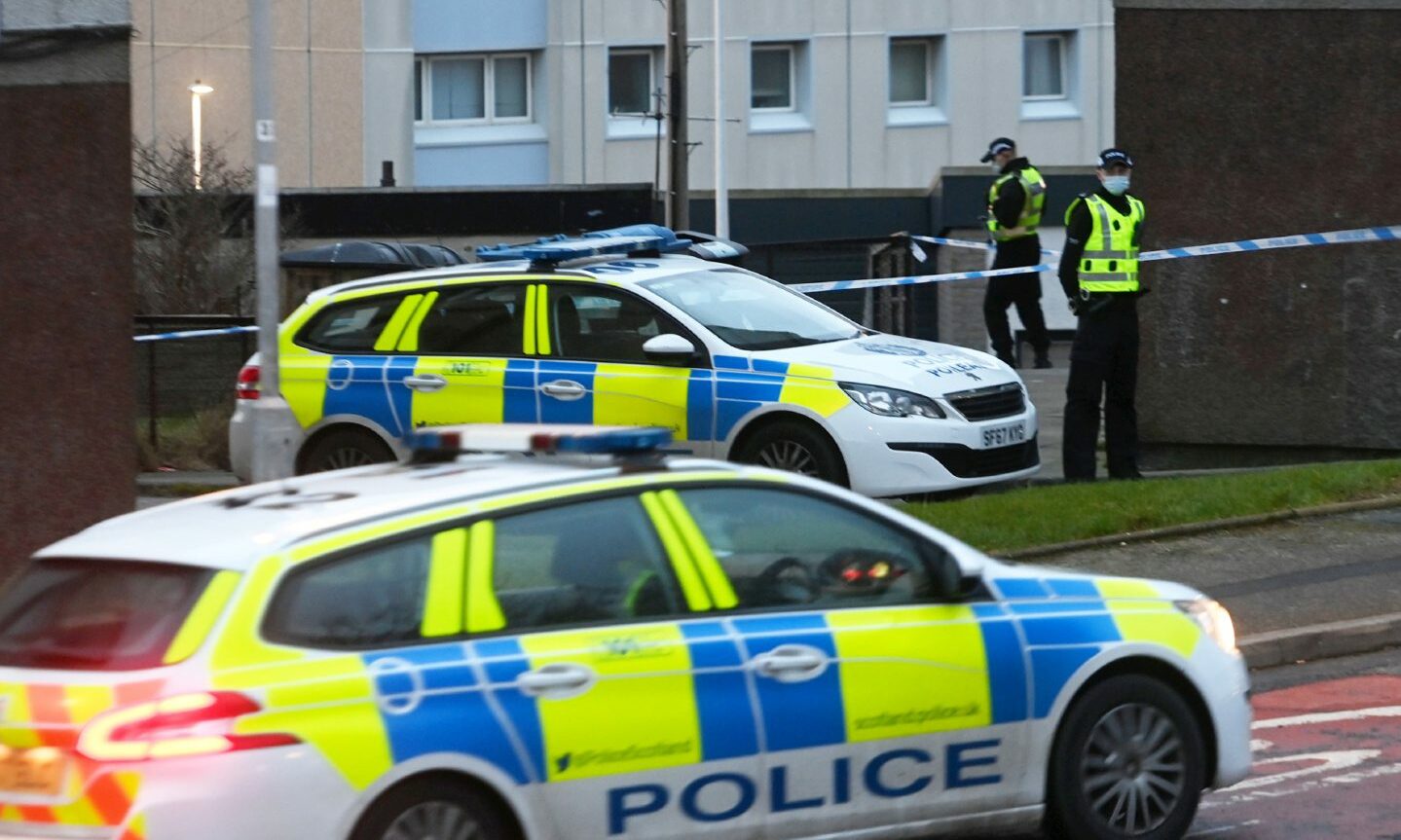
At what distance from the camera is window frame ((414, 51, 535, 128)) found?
129ft

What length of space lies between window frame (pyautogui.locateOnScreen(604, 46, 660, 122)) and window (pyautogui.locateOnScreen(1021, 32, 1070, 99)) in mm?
6820

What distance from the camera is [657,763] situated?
18.4 feet

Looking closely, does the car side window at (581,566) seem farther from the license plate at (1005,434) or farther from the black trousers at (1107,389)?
the black trousers at (1107,389)

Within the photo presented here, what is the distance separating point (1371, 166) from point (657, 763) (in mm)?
10779

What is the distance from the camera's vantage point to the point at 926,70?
129 ft

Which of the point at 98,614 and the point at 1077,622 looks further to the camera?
the point at 1077,622

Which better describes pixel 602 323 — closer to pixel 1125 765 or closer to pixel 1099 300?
pixel 1099 300

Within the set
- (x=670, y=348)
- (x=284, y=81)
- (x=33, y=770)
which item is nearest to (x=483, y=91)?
(x=284, y=81)

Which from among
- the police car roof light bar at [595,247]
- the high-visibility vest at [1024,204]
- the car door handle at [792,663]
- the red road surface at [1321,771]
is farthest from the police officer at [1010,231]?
the car door handle at [792,663]

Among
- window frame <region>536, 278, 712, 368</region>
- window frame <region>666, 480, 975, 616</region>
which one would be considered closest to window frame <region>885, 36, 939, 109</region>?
window frame <region>536, 278, 712, 368</region>

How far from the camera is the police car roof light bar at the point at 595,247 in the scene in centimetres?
1287

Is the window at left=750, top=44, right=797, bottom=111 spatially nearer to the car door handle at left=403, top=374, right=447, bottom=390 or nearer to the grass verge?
the grass verge

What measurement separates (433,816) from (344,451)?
25.2ft

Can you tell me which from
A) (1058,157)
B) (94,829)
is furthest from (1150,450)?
(1058,157)
